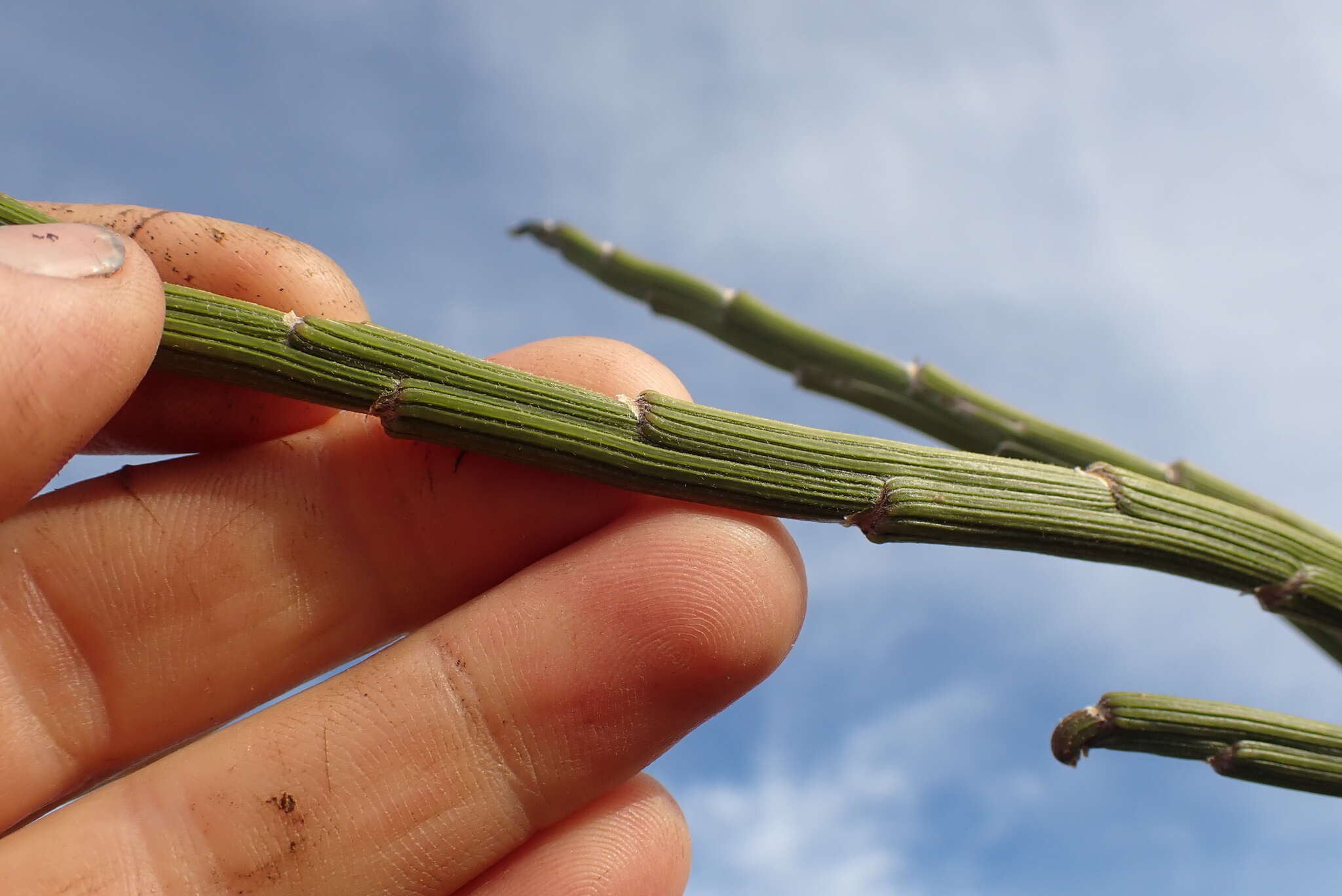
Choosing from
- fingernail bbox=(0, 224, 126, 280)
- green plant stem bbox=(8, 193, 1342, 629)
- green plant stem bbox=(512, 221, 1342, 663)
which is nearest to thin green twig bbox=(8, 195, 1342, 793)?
green plant stem bbox=(8, 193, 1342, 629)

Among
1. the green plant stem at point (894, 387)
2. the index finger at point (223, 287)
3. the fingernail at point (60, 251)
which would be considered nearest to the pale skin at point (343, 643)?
the index finger at point (223, 287)

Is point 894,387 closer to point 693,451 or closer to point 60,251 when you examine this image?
point 693,451

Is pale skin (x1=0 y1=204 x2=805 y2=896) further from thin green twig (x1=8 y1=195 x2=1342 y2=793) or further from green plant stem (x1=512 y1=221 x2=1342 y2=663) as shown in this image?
green plant stem (x1=512 y1=221 x2=1342 y2=663)

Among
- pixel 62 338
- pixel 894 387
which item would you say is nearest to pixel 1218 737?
pixel 894 387

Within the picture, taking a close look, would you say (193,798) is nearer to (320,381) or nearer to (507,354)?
(320,381)

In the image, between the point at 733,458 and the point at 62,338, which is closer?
the point at 62,338

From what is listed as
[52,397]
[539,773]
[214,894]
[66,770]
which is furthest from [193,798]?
[52,397]
